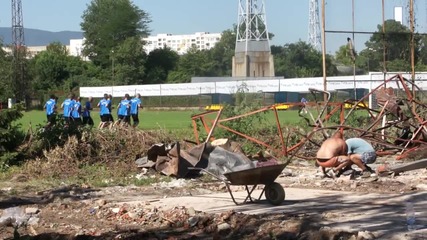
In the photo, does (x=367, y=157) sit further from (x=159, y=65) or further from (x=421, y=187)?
(x=159, y=65)

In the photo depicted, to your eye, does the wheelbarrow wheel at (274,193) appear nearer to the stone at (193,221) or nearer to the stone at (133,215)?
the stone at (193,221)

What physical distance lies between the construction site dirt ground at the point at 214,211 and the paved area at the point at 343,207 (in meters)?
0.01

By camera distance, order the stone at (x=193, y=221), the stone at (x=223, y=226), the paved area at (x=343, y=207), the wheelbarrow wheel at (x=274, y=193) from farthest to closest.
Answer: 1. the wheelbarrow wheel at (x=274, y=193)
2. the stone at (x=193, y=221)
3. the stone at (x=223, y=226)
4. the paved area at (x=343, y=207)

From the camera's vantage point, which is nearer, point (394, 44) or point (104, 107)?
point (394, 44)

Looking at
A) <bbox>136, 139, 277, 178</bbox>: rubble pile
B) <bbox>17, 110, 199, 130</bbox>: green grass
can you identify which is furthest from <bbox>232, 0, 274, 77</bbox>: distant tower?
<bbox>136, 139, 277, 178</bbox>: rubble pile

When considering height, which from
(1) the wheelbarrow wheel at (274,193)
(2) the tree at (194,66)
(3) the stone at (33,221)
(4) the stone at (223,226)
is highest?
(2) the tree at (194,66)

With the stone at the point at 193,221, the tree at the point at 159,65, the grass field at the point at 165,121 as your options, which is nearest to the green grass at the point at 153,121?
the grass field at the point at 165,121

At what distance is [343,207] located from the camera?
11.7m

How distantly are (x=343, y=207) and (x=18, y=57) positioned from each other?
78317 mm

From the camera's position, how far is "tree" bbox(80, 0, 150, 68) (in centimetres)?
11925

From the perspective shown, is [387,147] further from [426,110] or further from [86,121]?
[86,121]

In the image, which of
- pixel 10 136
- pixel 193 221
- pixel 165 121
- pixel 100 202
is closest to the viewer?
pixel 193 221

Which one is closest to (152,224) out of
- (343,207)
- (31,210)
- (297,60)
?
(31,210)

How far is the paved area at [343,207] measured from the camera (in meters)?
9.80
